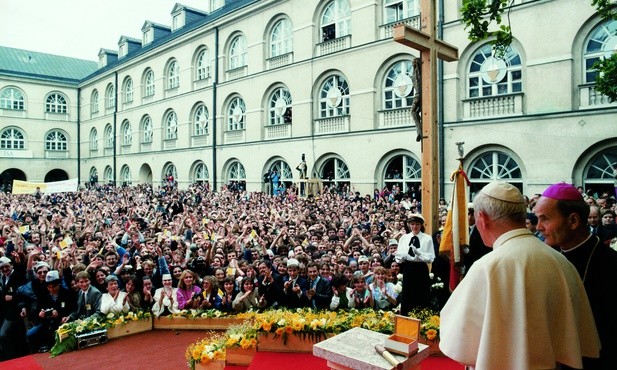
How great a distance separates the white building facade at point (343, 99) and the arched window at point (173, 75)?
0.15 meters

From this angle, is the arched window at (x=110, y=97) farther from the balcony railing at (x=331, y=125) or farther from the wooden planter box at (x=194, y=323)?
the wooden planter box at (x=194, y=323)

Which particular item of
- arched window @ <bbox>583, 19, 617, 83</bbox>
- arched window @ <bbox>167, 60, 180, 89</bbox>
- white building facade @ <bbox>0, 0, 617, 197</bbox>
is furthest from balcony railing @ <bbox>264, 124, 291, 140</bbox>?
arched window @ <bbox>583, 19, 617, 83</bbox>

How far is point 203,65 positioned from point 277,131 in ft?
31.1

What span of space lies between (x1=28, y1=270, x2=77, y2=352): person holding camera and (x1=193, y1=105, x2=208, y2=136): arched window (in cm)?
2401

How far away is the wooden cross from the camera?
6.55 metres

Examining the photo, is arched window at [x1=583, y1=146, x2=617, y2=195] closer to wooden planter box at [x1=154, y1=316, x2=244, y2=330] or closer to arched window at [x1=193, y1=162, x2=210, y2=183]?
wooden planter box at [x1=154, y1=316, x2=244, y2=330]

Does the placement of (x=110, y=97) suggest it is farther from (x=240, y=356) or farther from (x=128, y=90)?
(x=240, y=356)

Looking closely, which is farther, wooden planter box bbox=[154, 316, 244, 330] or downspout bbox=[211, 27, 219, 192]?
downspout bbox=[211, 27, 219, 192]

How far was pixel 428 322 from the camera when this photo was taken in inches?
203

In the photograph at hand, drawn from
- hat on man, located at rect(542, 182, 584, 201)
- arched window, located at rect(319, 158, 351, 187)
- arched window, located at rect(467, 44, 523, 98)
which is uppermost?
arched window, located at rect(467, 44, 523, 98)

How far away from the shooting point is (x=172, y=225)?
47.0ft

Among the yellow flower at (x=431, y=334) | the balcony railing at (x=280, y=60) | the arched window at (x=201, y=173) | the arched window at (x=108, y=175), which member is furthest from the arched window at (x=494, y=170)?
the arched window at (x=108, y=175)

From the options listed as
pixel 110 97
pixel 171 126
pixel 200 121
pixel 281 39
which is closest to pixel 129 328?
pixel 281 39

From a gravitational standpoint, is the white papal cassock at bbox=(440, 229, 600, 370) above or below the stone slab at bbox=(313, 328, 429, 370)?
above
